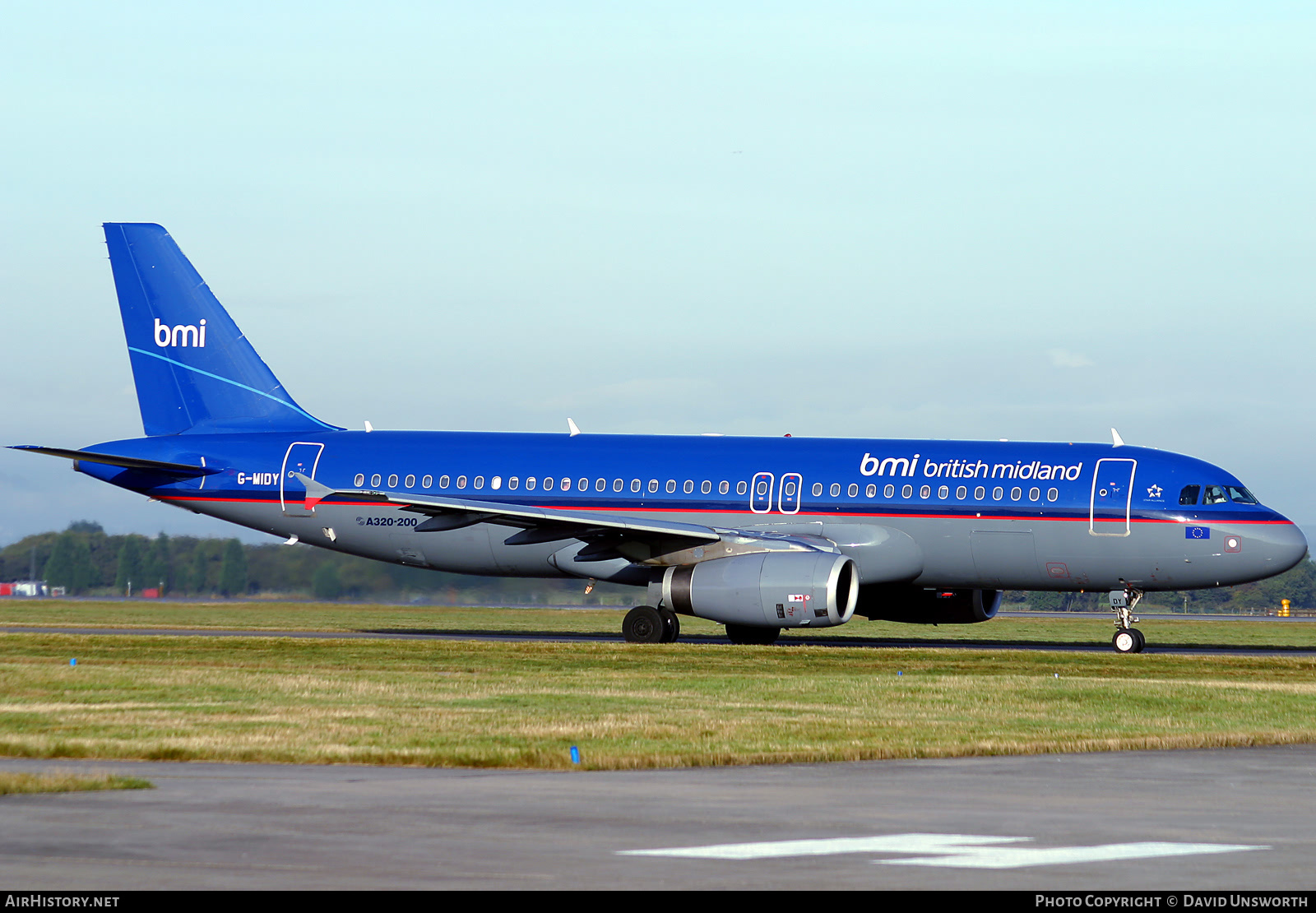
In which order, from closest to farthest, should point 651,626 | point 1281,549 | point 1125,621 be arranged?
1. point 1281,549
2. point 651,626
3. point 1125,621

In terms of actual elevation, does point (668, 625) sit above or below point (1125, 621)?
below

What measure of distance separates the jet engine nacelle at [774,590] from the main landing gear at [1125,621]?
543 cm

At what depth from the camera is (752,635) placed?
114 feet

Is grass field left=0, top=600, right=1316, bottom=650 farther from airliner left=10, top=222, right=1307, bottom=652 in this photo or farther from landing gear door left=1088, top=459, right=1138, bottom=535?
landing gear door left=1088, top=459, right=1138, bottom=535

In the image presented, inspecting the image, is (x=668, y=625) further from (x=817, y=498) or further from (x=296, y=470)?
(x=296, y=470)

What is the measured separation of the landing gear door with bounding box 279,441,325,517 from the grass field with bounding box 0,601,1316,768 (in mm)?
5601

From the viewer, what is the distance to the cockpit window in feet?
109

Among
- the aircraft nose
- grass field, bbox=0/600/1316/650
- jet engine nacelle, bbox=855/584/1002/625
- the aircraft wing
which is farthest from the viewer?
grass field, bbox=0/600/1316/650

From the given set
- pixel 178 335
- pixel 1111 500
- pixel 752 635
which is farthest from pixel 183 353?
pixel 1111 500

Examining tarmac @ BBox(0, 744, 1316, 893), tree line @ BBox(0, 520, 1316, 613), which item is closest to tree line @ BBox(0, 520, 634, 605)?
tree line @ BBox(0, 520, 1316, 613)

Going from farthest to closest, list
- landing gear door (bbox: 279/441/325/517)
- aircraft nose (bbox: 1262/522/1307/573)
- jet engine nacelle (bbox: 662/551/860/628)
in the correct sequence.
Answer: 1. landing gear door (bbox: 279/441/325/517)
2. aircraft nose (bbox: 1262/522/1307/573)
3. jet engine nacelle (bbox: 662/551/860/628)

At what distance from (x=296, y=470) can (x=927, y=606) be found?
13828 mm
